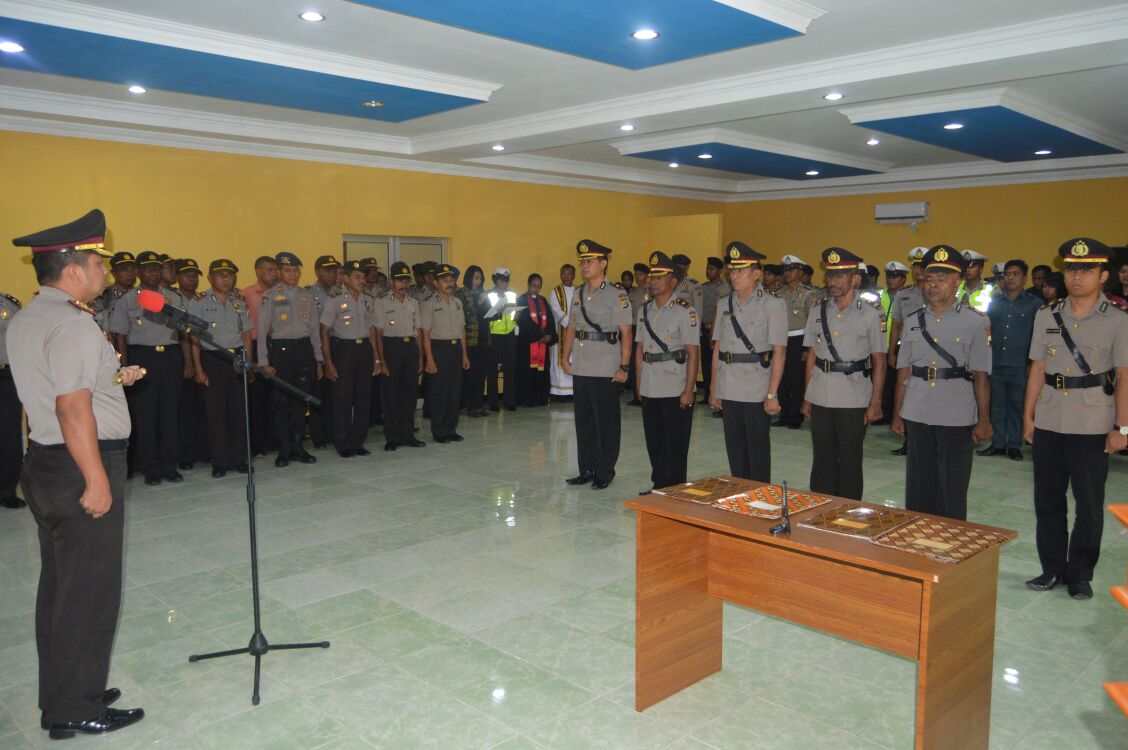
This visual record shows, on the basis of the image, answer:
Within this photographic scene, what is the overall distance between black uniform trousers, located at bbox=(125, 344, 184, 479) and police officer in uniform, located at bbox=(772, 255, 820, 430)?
6.48m

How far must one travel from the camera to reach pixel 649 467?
7.48 metres

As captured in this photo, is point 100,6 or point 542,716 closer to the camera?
point 542,716

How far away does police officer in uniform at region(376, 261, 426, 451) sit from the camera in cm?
827

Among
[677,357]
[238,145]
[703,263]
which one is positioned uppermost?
[238,145]

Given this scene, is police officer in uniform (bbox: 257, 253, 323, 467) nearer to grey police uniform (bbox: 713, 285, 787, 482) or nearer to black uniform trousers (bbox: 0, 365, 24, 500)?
black uniform trousers (bbox: 0, 365, 24, 500)

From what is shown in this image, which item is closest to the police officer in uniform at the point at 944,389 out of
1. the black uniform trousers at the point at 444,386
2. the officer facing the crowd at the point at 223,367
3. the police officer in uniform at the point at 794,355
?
the police officer in uniform at the point at 794,355

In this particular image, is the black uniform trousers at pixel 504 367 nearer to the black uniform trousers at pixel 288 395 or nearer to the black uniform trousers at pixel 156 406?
the black uniform trousers at pixel 288 395

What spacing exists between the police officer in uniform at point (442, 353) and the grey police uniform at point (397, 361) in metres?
0.20

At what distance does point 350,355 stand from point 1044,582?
6.05 m

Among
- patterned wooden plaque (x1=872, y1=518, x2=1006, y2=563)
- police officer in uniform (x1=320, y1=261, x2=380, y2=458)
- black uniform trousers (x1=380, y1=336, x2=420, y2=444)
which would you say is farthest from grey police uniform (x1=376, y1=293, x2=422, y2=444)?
patterned wooden plaque (x1=872, y1=518, x2=1006, y2=563)

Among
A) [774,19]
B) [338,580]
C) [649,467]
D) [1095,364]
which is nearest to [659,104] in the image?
[774,19]

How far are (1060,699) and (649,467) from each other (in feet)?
14.2

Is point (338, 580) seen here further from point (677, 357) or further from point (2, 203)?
point (2, 203)

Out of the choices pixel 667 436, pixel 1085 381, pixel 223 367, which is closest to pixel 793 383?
pixel 667 436
